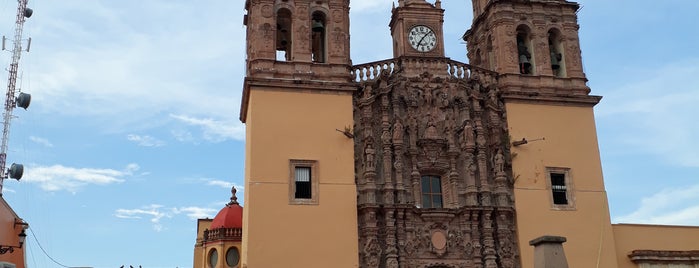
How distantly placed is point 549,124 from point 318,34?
7.32 metres

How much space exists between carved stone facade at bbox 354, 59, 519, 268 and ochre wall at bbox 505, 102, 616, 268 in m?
0.35

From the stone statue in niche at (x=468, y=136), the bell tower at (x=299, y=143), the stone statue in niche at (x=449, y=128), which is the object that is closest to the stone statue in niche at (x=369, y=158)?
the bell tower at (x=299, y=143)

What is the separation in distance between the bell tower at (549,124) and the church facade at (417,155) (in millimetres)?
39

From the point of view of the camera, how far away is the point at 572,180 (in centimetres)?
2103

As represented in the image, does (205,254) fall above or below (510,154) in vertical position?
below

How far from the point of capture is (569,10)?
23.5m

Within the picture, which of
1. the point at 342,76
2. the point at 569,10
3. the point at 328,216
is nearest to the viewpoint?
the point at 328,216

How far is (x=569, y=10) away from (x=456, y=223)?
26.5 ft

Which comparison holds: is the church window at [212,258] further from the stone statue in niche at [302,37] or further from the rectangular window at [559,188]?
the rectangular window at [559,188]

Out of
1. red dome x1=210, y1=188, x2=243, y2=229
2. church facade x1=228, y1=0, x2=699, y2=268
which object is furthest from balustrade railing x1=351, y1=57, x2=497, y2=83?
red dome x1=210, y1=188, x2=243, y2=229

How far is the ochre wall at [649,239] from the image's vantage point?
21109 millimetres

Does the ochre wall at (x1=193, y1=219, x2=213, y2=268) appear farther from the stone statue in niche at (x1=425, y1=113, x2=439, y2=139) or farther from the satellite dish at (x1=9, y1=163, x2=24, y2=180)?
the stone statue in niche at (x1=425, y1=113, x2=439, y2=139)

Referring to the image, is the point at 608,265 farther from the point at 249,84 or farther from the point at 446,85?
the point at 249,84

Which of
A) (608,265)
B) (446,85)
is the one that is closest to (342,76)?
(446,85)
